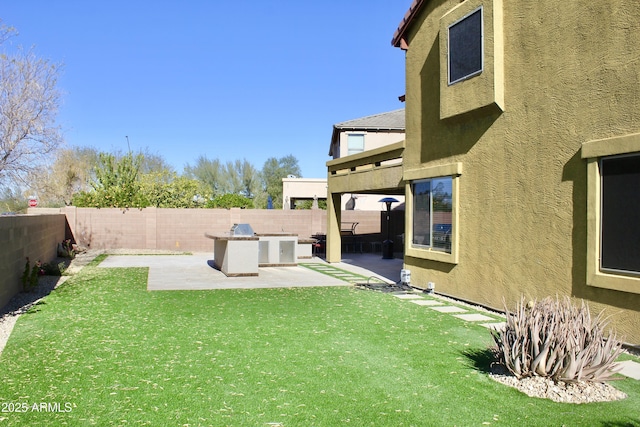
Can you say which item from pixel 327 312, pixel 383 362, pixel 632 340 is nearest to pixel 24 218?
pixel 327 312

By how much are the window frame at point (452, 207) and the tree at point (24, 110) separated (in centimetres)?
1236

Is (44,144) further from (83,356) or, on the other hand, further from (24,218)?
(83,356)

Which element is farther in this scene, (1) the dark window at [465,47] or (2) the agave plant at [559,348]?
(1) the dark window at [465,47]

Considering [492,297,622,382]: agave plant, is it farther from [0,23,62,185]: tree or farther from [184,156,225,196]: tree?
[184,156,225,196]: tree

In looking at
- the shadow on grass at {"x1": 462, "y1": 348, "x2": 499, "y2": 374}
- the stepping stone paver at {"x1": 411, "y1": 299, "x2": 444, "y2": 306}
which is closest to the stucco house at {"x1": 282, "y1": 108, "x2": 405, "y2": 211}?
the stepping stone paver at {"x1": 411, "y1": 299, "x2": 444, "y2": 306}

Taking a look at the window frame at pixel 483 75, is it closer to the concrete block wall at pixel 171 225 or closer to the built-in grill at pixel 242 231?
the built-in grill at pixel 242 231

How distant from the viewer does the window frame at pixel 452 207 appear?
35.5 ft

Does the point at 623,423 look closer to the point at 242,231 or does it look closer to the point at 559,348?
the point at 559,348

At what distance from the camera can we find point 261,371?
19.2ft

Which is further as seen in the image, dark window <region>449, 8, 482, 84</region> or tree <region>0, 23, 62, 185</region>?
tree <region>0, 23, 62, 185</region>

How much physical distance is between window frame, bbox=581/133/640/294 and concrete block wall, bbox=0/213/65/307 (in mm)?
10315

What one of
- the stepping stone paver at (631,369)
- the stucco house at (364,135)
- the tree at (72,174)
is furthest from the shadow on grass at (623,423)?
the tree at (72,174)

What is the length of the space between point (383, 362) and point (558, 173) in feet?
14.6

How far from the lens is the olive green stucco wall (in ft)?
23.5
